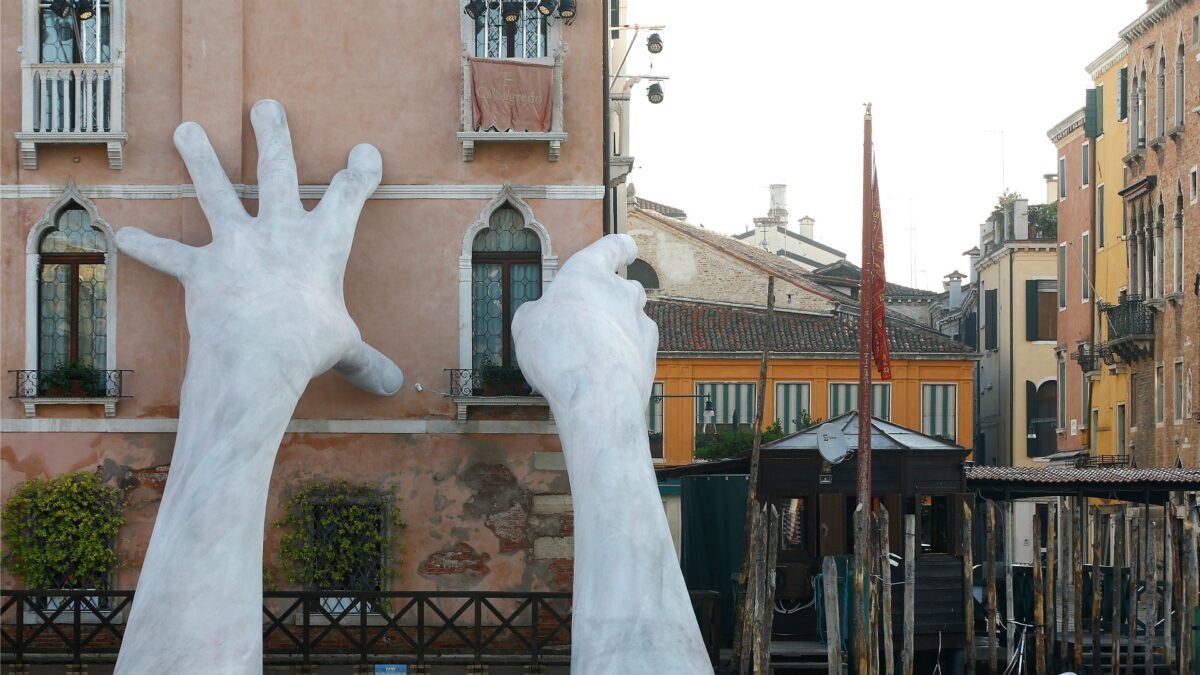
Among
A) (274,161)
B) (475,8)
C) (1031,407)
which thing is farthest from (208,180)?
(1031,407)

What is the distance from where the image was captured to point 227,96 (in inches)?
926

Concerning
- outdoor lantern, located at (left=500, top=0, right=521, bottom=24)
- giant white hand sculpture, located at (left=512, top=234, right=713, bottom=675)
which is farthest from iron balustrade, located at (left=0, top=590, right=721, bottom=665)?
outdoor lantern, located at (left=500, top=0, right=521, bottom=24)

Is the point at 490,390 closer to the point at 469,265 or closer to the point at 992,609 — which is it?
the point at 469,265

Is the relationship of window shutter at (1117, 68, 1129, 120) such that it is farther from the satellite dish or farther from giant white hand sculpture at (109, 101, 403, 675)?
giant white hand sculpture at (109, 101, 403, 675)

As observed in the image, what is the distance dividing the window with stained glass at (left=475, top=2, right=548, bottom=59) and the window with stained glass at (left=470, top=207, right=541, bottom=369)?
182cm

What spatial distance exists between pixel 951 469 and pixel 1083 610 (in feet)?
10.9

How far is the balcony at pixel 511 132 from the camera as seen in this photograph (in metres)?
23.5

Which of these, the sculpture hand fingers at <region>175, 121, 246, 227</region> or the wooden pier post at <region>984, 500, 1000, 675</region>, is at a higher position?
the sculpture hand fingers at <region>175, 121, 246, 227</region>

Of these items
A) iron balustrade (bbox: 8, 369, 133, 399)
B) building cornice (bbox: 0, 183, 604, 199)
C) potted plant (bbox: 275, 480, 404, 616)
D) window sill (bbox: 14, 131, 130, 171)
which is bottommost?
potted plant (bbox: 275, 480, 404, 616)

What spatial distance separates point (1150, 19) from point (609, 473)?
90.8 feet

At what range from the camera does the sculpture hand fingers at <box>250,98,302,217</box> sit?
22328 millimetres

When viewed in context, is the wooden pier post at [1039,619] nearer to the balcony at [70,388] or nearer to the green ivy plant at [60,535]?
the green ivy plant at [60,535]

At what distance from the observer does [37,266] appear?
23.8 m

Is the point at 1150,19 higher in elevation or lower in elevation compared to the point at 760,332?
higher
